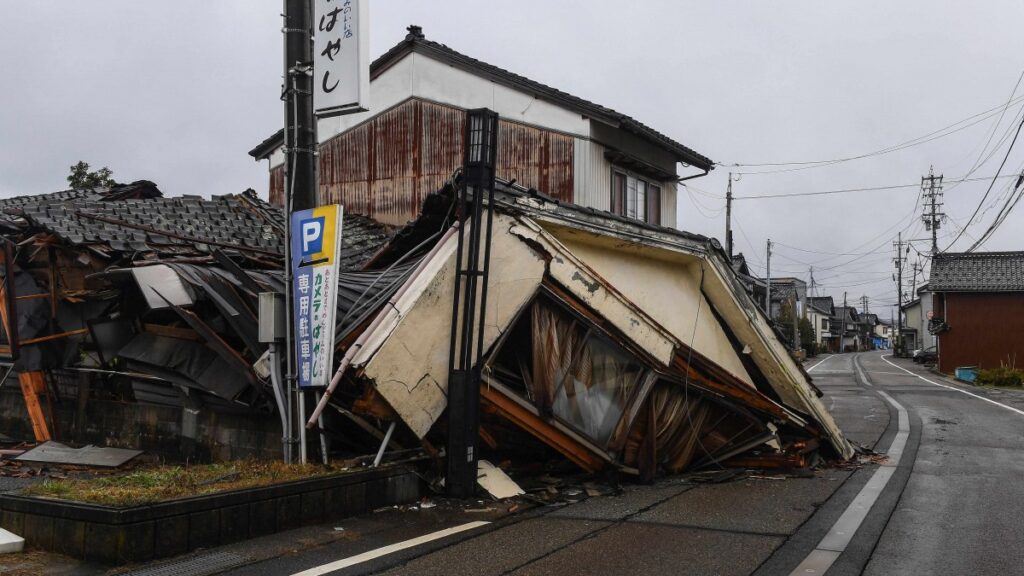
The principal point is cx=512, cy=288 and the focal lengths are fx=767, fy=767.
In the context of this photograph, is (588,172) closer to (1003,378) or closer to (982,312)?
(1003,378)

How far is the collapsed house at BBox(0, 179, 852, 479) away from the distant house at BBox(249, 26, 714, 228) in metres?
6.35

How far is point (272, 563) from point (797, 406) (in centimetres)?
818

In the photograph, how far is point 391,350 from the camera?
280 inches

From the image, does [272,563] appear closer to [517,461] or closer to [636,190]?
[517,461]

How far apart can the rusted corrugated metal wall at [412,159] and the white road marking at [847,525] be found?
30.9 ft

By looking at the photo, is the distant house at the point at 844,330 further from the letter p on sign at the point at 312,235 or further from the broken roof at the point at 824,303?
the letter p on sign at the point at 312,235

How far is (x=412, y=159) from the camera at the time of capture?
62.5 feet

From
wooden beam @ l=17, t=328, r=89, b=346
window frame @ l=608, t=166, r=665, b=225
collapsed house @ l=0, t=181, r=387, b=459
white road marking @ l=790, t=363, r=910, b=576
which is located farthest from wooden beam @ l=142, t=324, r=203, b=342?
window frame @ l=608, t=166, r=665, b=225

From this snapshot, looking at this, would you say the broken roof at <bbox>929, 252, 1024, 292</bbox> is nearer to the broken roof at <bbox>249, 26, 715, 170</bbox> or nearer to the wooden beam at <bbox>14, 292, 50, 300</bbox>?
the broken roof at <bbox>249, 26, 715, 170</bbox>

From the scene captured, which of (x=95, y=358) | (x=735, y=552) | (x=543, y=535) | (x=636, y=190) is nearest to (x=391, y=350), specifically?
(x=543, y=535)

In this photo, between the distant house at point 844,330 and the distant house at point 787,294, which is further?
the distant house at point 844,330

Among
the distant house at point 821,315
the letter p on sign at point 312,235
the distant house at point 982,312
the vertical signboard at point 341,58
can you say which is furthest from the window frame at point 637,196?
the distant house at point 821,315

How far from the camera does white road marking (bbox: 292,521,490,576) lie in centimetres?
A: 505

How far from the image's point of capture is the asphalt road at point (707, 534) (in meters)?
5.36
